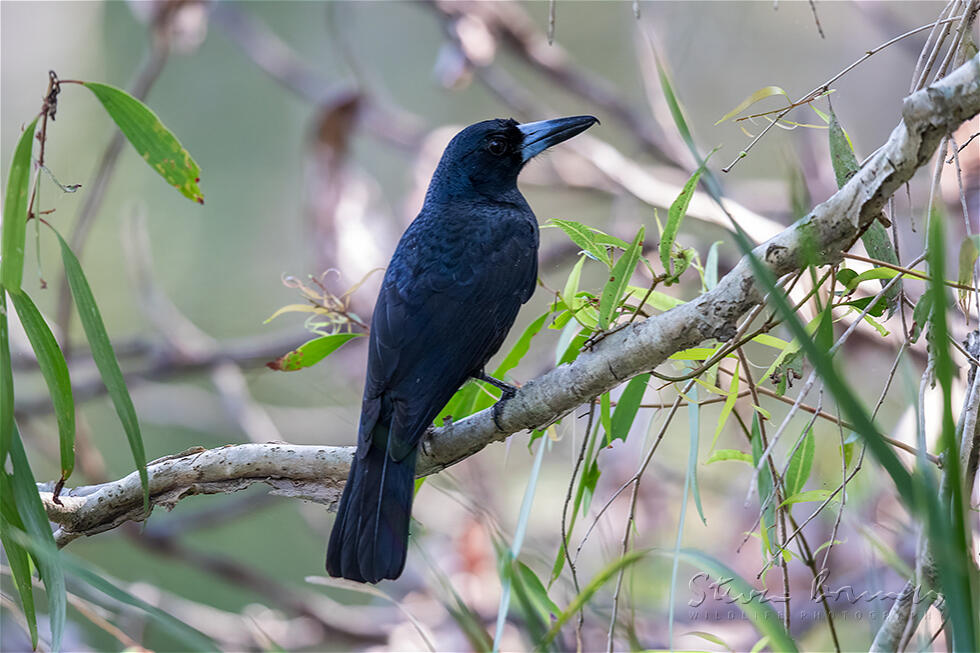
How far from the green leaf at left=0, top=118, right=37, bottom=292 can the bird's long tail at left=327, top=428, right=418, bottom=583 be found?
0.74m

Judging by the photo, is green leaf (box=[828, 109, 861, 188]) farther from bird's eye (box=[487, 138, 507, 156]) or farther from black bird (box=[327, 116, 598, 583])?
bird's eye (box=[487, 138, 507, 156])

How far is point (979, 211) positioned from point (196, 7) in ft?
11.4

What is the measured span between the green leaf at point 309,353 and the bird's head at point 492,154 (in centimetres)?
99

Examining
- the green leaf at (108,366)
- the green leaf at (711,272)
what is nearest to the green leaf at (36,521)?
the green leaf at (108,366)

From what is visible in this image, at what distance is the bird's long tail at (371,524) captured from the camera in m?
1.77

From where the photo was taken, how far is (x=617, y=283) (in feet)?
4.63

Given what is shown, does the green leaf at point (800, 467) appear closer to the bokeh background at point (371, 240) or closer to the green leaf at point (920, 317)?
the bokeh background at point (371, 240)

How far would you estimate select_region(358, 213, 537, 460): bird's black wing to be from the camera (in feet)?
6.28

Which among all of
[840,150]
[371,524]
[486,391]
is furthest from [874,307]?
[371,524]

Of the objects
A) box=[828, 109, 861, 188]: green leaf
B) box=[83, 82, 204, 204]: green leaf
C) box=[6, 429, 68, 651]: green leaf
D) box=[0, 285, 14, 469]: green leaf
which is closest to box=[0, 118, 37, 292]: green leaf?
box=[0, 285, 14, 469]: green leaf

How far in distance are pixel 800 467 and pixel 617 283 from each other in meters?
0.53

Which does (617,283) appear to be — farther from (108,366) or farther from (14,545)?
(14,545)

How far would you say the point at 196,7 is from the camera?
13.7 feet

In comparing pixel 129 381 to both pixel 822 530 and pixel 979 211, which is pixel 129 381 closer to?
pixel 822 530
